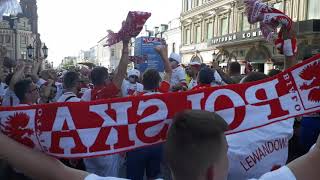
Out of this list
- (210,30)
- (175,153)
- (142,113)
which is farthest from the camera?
(210,30)

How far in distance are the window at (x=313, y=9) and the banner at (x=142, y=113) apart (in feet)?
85.3

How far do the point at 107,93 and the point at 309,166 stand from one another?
3.06 metres

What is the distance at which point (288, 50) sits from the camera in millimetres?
3469

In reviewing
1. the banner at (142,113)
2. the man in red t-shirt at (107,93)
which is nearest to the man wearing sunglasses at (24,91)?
the man in red t-shirt at (107,93)

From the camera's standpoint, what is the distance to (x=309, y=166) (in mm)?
1580

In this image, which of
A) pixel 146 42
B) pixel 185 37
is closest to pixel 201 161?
pixel 146 42

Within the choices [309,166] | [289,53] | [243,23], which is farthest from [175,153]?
[243,23]

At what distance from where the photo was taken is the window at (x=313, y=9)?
86.5 feet

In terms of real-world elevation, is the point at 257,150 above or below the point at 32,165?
below

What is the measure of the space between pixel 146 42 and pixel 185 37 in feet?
97.2

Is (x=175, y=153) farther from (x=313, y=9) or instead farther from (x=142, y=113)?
(x=313, y=9)

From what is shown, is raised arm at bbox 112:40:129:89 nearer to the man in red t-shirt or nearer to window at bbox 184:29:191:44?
the man in red t-shirt

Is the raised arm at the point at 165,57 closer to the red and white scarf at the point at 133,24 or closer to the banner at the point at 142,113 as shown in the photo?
the red and white scarf at the point at 133,24

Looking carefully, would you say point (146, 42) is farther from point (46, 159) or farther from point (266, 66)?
point (46, 159)
